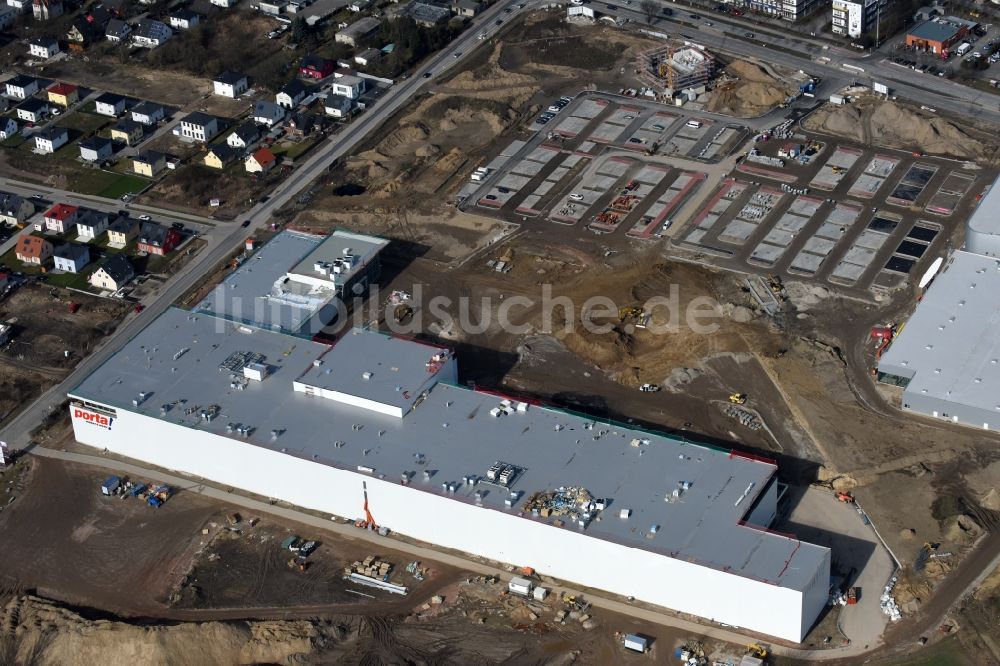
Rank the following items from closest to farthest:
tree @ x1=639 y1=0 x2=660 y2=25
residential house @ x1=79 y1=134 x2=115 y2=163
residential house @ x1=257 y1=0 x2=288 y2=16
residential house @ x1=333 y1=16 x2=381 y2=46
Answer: residential house @ x1=79 y1=134 x2=115 y2=163
residential house @ x1=333 y1=16 x2=381 y2=46
tree @ x1=639 y1=0 x2=660 y2=25
residential house @ x1=257 y1=0 x2=288 y2=16

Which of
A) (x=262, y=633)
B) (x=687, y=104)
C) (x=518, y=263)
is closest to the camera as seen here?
(x=262, y=633)

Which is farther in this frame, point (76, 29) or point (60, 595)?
point (76, 29)

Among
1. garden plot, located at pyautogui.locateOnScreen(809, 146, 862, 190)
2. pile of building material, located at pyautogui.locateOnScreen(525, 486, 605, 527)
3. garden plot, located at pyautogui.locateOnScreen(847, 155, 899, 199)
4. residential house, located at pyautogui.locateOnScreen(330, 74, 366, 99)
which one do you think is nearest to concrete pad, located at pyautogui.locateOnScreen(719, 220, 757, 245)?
garden plot, located at pyautogui.locateOnScreen(809, 146, 862, 190)

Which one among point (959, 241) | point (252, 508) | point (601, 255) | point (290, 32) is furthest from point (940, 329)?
point (290, 32)

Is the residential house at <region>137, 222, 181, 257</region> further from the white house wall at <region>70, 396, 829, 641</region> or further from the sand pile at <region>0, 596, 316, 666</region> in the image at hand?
the sand pile at <region>0, 596, 316, 666</region>

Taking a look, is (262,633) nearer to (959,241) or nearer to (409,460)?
(409,460)

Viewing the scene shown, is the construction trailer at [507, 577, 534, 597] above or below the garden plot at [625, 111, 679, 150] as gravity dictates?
above
